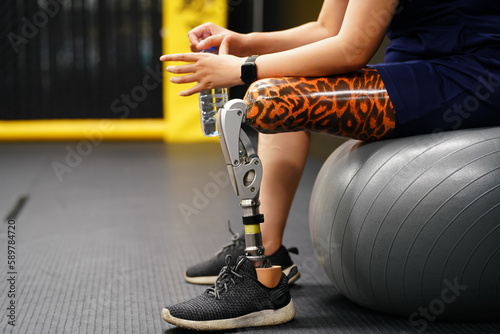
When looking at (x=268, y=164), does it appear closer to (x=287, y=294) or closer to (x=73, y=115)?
(x=287, y=294)

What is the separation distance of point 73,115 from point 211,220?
3.30 meters

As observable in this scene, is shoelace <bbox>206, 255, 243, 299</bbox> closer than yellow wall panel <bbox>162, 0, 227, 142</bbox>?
Yes

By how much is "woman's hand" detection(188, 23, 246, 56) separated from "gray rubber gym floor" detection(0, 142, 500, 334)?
2.00 ft

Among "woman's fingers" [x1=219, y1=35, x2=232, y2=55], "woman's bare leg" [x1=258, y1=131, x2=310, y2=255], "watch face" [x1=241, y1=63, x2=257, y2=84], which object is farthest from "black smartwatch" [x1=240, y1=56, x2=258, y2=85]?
"woman's bare leg" [x1=258, y1=131, x2=310, y2=255]

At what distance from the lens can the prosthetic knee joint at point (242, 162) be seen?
119cm

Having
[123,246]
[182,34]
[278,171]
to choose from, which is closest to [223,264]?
[278,171]

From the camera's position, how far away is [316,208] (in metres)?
1.41

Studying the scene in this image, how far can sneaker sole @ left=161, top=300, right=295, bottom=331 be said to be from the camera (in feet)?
4.05

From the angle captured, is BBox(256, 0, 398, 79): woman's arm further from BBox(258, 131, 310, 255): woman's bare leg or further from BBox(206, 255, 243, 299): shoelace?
BBox(206, 255, 243, 299): shoelace

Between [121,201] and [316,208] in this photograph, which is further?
[121,201]

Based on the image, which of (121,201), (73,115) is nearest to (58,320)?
(121,201)

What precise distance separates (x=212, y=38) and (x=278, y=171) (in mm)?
348

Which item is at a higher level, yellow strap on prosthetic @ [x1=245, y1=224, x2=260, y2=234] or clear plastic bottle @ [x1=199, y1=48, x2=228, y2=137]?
clear plastic bottle @ [x1=199, y1=48, x2=228, y2=137]

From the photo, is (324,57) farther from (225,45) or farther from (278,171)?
(278,171)
